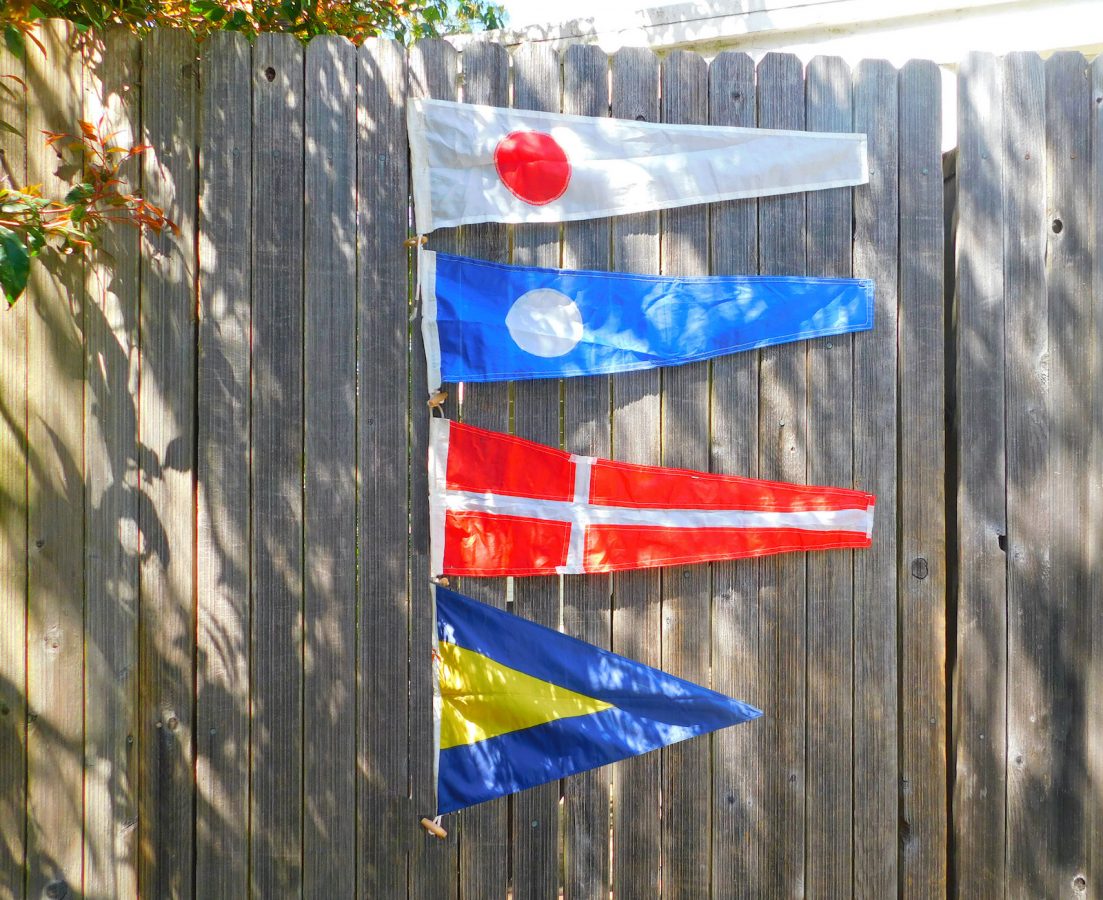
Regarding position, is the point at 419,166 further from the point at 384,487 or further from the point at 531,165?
the point at 384,487

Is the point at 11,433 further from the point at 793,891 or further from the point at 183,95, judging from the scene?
the point at 793,891

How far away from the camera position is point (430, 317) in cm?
200

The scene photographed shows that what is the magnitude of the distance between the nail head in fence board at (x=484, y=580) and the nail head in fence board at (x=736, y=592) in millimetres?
619

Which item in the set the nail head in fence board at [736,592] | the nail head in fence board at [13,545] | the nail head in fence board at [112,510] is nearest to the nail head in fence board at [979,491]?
the nail head in fence board at [736,592]

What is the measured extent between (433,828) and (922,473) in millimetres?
1762

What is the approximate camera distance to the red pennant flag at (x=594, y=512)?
202cm

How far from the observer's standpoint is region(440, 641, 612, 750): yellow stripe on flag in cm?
203

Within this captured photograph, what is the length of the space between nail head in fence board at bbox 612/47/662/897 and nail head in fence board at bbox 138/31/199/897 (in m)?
1.21

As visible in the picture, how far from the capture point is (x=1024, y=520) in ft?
7.03

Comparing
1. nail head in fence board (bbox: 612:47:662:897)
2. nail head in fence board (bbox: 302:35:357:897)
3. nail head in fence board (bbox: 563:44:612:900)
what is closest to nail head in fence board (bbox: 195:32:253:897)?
nail head in fence board (bbox: 302:35:357:897)

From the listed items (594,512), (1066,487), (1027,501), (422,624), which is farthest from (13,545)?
(1066,487)

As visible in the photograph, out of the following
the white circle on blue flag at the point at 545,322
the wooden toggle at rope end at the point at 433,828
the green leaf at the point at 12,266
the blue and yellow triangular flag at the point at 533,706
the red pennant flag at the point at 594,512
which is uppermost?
the green leaf at the point at 12,266

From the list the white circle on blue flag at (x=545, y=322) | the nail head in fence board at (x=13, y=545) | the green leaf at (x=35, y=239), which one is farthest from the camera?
the white circle on blue flag at (x=545, y=322)

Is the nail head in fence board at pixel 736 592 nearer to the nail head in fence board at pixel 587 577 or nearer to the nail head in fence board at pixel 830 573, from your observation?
the nail head in fence board at pixel 830 573
